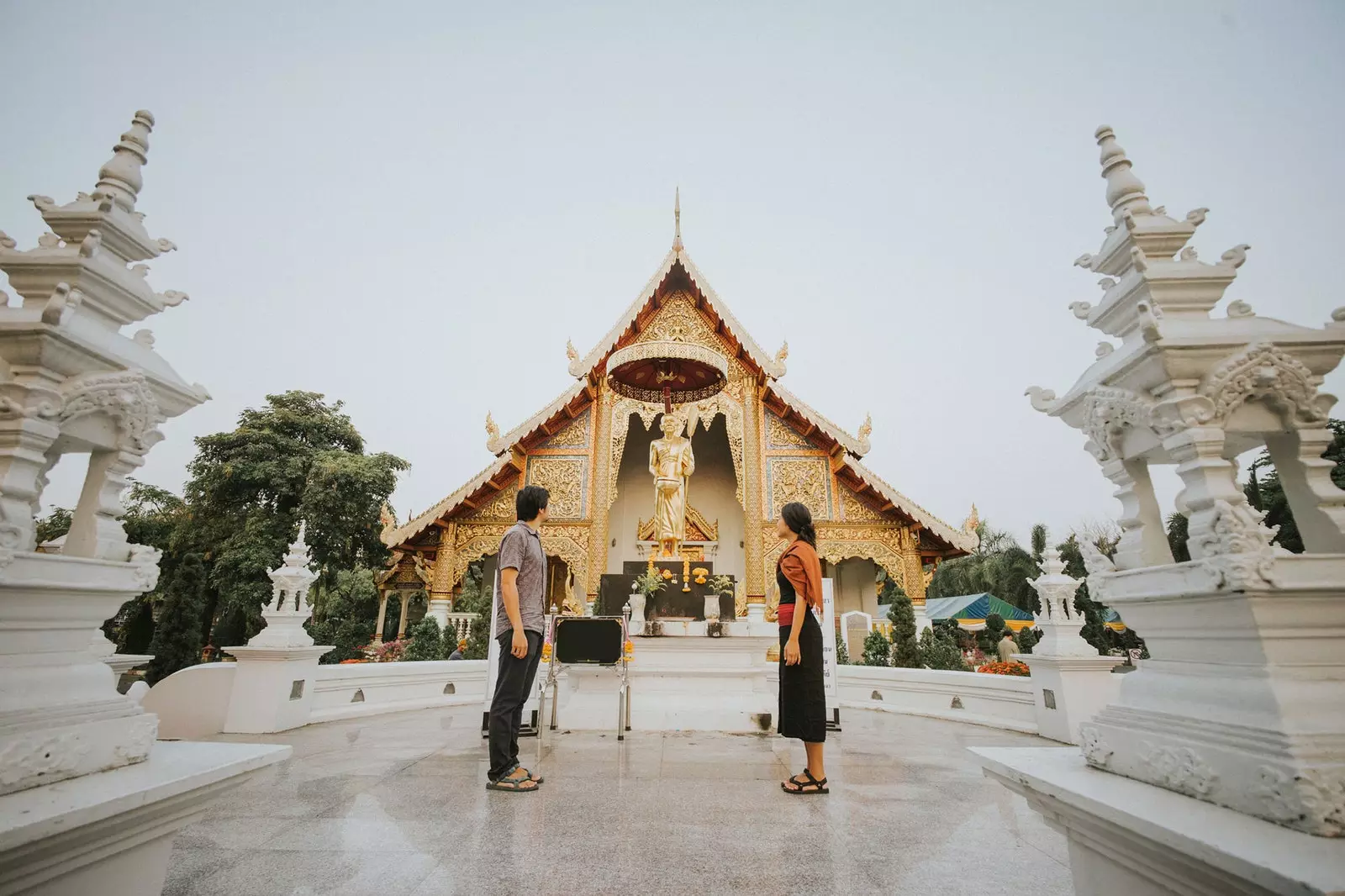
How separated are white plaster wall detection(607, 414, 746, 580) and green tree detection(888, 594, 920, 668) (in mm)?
3399

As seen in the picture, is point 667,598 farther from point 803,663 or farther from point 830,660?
point 803,663

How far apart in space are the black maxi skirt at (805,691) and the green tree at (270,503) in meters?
13.9

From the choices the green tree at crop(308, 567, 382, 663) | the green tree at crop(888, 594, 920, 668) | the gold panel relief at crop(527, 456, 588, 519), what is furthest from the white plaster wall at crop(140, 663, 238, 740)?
the green tree at crop(888, 594, 920, 668)

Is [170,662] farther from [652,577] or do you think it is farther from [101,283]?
[101,283]

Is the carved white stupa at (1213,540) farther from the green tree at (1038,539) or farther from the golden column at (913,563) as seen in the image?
the green tree at (1038,539)

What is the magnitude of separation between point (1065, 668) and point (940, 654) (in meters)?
3.69

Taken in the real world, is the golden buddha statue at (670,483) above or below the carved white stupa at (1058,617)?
above

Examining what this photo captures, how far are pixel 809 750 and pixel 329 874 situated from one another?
1970mm

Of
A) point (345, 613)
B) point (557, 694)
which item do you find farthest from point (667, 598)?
point (345, 613)

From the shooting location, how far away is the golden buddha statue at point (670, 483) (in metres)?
7.05

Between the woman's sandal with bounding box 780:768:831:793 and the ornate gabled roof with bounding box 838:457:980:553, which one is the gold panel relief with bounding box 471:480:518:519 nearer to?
the ornate gabled roof with bounding box 838:457:980:553

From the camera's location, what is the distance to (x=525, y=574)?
293 centimetres

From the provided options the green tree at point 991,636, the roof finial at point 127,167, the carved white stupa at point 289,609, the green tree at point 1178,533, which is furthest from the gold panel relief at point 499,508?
the green tree at point 991,636

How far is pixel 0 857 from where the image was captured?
3.16ft
